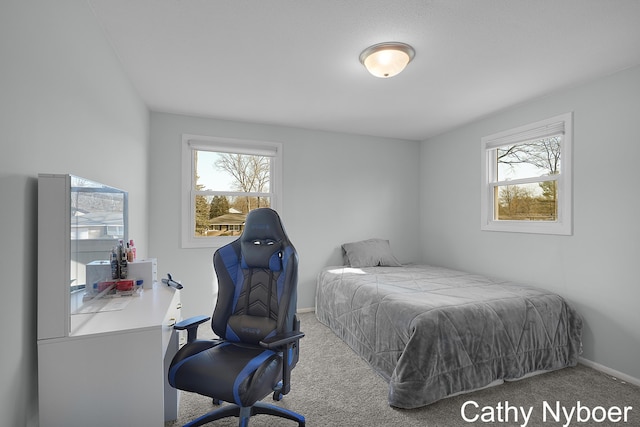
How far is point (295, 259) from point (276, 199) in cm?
218

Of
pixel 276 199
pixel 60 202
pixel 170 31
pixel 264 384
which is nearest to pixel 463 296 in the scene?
pixel 264 384

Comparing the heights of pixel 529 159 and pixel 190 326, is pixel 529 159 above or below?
above

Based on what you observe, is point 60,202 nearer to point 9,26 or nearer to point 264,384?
point 9,26

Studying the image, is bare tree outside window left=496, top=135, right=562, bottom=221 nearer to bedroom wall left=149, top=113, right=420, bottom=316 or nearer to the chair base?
bedroom wall left=149, top=113, right=420, bottom=316

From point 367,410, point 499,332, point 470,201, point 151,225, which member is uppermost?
point 470,201

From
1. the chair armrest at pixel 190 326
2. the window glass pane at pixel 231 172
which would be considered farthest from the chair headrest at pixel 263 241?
the window glass pane at pixel 231 172

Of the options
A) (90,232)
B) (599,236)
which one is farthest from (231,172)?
(599,236)

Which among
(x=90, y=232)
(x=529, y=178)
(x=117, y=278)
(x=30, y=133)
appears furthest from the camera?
(x=529, y=178)

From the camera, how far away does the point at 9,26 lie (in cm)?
112

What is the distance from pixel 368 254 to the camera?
4.18 m

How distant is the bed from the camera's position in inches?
85.9

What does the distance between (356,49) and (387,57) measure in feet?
0.76

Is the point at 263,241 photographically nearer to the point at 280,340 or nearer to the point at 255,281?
the point at 255,281

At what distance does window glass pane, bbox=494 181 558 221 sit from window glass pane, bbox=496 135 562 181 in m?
0.13
